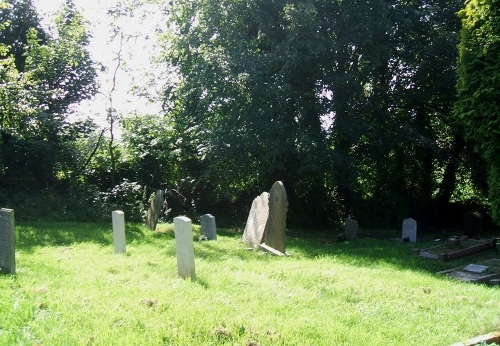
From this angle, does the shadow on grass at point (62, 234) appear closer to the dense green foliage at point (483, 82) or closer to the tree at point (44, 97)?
the tree at point (44, 97)

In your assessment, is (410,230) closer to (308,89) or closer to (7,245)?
(308,89)

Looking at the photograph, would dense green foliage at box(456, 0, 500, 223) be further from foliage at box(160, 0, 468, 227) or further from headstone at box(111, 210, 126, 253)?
headstone at box(111, 210, 126, 253)

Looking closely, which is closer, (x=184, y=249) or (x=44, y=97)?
(x=184, y=249)

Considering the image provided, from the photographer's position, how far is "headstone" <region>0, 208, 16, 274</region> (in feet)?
22.9

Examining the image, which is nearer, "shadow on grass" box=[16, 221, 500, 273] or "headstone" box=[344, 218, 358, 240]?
"shadow on grass" box=[16, 221, 500, 273]

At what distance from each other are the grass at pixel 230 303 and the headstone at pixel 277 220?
4.28 ft

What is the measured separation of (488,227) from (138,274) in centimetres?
1701

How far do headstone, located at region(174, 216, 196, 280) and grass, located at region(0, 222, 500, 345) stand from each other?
9.3 inches

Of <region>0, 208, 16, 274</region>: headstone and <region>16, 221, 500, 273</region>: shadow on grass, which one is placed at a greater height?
<region>0, 208, 16, 274</region>: headstone

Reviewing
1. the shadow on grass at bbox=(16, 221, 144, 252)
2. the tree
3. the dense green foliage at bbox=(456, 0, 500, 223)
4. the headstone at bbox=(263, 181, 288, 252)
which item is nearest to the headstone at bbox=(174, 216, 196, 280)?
the headstone at bbox=(263, 181, 288, 252)

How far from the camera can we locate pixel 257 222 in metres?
11.8

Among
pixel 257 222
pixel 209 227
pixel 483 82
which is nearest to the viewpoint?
pixel 257 222

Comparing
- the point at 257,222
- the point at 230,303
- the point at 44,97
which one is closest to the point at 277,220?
the point at 257,222

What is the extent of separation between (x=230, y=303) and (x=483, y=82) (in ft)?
30.9
